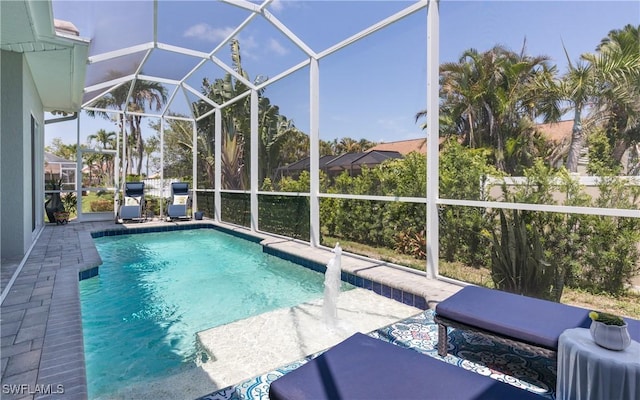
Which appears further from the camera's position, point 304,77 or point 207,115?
point 207,115

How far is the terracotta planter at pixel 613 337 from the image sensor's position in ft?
6.42

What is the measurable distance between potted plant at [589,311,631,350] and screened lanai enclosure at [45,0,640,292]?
1.75m

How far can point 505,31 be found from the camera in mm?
4227

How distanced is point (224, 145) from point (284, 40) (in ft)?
16.1

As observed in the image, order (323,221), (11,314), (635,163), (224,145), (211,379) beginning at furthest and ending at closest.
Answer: (224,145), (323,221), (11,314), (635,163), (211,379)

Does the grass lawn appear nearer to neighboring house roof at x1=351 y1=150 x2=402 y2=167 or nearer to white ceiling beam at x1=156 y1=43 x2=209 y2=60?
neighboring house roof at x1=351 y1=150 x2=402 y2=167

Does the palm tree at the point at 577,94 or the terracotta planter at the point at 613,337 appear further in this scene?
the palm tree at the point at 577,94

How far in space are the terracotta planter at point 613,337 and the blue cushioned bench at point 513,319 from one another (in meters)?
0.38

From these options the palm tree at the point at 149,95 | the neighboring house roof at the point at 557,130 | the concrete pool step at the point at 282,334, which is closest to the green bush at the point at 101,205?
the palm tree at the point at 149,95

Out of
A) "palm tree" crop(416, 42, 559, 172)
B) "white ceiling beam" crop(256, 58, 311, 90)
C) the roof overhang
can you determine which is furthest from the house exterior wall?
"palm tree" crop(416, 42, 559, 172)

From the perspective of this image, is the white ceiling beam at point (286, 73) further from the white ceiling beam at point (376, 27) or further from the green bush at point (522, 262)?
the green bush at point (522, 262)

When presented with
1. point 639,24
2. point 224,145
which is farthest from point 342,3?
point 224,145

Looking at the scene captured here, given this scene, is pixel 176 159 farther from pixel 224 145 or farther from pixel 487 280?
pixel 487 280

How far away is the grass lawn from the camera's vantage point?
3395 millimetres
